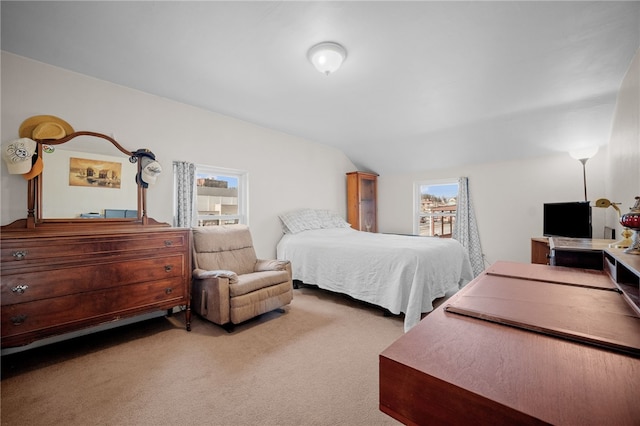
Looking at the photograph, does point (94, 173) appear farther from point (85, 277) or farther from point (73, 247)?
point (85, 277)

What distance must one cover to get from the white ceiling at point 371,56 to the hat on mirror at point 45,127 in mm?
505

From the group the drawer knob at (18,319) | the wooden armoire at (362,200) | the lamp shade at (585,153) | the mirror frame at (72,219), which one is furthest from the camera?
the wooden armoire at (362,200)

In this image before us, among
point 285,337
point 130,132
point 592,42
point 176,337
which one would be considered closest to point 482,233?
point 592,42

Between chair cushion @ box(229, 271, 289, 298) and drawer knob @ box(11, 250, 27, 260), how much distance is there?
1.40 metres

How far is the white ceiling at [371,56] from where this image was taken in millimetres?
1823

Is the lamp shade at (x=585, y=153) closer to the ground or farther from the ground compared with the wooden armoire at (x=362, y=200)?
farther from the ground

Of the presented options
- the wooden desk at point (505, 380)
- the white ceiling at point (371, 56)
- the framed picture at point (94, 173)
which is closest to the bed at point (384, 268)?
the white ceiling at point (371, 56)

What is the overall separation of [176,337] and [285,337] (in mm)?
991

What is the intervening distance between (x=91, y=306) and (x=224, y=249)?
1.25 m

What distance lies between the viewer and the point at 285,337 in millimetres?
2377

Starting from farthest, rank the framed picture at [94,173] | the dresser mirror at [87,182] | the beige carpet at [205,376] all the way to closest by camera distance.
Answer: the framed picture at [94,173], the dresser mirror at [87,182], the beige carpet at [205,376]

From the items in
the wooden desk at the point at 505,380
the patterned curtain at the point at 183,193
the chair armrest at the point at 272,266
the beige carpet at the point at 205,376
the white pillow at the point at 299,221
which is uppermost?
the patterned curtain at the point at 183,193

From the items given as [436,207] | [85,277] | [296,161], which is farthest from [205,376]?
[436,207]

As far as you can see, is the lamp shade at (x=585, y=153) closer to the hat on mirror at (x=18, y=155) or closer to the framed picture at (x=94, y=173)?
the framed picture at (x=94, y=173)
